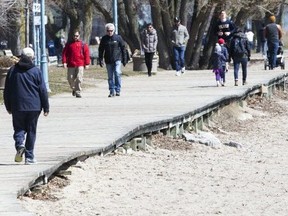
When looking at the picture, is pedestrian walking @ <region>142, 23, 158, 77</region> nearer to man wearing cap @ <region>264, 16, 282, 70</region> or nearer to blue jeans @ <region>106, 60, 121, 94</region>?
man wearing cap @ <region>264, 16, 282, 70</region>

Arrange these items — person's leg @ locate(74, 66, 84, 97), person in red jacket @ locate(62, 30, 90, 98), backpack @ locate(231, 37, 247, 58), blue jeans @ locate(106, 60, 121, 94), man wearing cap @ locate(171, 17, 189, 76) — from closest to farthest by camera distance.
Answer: blue jeans @ locate(106, 60, 121, 94)
person in red jacket @ locate(62, 30, 90, 98)
person's leg @ locate(74, 66, 84, 97)
backpack @ locate(231, 37, 247, 58)
man wearing cap @ locate(171, 17, 189, 76)

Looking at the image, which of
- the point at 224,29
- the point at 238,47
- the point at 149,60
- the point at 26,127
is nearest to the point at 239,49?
the point at 238,47

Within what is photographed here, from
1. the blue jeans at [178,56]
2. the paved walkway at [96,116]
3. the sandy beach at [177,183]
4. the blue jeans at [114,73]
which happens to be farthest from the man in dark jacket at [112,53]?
the blue jeans at [178,56]

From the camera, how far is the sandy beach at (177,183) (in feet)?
47.6

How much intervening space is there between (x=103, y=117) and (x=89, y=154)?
6129 millimetres

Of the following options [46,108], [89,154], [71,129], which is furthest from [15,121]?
[71,129]

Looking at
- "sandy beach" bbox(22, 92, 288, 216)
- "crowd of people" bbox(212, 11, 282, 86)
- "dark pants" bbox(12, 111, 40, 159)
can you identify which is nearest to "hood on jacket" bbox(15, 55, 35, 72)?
"dark pants" bbox(12, 111, 40, 159)

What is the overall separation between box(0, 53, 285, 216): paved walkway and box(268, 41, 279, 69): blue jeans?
7.73 feet

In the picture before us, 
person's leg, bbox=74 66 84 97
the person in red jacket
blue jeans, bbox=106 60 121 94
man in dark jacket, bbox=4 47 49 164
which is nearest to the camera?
man in dark jacket, bbox=4 47 49 164

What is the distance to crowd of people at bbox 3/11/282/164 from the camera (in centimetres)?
1555

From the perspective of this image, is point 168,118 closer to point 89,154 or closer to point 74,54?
point 89,154

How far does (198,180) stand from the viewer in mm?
17688

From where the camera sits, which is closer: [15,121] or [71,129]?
[15,121]

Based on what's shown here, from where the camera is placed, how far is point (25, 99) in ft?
50.8
